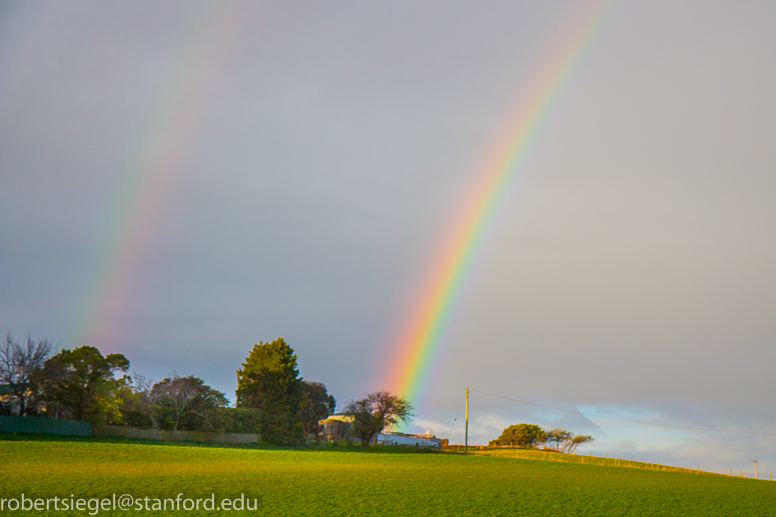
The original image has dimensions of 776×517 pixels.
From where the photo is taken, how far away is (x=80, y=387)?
5303cm

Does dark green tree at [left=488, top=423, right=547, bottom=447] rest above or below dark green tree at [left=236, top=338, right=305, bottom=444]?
below

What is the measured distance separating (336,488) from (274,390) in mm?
54025

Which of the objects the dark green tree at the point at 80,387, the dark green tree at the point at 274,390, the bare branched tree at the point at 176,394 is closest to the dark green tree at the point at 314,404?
the dark green tree at the point at 274,390

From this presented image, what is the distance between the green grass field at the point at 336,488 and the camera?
21.0 metres

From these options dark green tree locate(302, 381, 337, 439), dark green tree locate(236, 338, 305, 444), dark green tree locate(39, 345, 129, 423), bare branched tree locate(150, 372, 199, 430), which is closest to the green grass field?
dark green tree locate(39, 345, 129, 423)

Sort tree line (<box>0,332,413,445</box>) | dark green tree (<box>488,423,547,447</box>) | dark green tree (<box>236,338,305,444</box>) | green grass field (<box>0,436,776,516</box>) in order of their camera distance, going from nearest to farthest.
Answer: green grass field (<box>0,436,776,516</box>) < tree line (<box>0,332,413,445</box>) < dark green tree (<box>236,338,305,444</box>) < dark green tree (<box>488,423,547,447</box>)

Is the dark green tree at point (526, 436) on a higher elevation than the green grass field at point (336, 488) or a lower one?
lower

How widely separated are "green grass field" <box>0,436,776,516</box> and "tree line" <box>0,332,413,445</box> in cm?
1303

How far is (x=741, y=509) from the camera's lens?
27562 mm

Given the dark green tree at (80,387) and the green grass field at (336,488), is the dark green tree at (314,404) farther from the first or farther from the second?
the green grass field at (336,488)

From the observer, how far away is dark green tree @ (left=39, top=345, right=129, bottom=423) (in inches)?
2036

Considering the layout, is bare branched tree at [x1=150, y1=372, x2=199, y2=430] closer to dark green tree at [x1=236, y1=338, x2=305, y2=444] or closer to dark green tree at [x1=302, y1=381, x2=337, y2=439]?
dark green tree at [x1=236, y1=338, x2=305, y2=444]

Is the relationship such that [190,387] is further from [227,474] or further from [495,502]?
[495,502]

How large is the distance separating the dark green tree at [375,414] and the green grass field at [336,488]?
36470 millimetres
